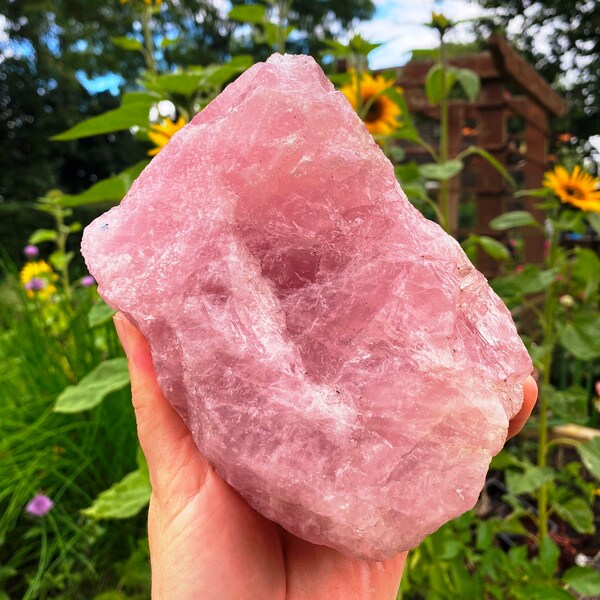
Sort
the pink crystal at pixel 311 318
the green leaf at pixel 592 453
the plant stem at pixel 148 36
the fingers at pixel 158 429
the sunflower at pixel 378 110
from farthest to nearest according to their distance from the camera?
the sunflower at pixel 378 110 < the plant stem at pixel 148 36 < the green leaf at pixel 592 453 < the fingers at pixel 158 429 < the pink crystal at pixel 311 318

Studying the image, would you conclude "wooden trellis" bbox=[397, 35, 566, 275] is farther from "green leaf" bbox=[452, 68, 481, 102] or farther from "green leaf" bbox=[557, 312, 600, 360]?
"green leaf" bbox=[557, 312, 600, 360]

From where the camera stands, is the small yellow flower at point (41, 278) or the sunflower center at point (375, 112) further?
the small yellow flower at point (41, 278)

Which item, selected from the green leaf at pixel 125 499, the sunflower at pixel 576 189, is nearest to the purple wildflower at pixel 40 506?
the green leaf at pixel 125 499

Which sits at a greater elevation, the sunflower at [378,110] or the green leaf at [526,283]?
the sunflower at [378,110]

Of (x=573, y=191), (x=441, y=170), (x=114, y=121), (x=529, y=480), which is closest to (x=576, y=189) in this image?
(x=573, y=191)

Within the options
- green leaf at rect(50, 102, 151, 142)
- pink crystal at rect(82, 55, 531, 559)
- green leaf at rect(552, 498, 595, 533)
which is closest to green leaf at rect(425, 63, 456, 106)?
green leaf at rect(50, 102, 151, 142)

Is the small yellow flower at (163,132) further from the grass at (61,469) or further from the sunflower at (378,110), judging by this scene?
the grass at (61,469)

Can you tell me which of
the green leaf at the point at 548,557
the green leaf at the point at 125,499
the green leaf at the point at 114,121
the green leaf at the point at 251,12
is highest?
the green leaf at the point at 251,12

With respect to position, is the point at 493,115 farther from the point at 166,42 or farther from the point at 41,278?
the point at 41,278
